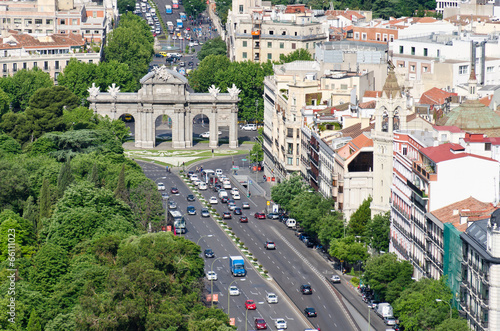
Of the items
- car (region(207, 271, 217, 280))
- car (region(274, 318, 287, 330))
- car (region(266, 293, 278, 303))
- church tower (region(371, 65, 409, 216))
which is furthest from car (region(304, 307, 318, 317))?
church tower (region(371, 65, 409, 216))

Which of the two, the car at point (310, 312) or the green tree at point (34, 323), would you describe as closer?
the green tree at point (34, 323)

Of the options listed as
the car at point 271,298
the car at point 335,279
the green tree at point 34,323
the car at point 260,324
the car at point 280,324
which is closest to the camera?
the green tree at point 34,323

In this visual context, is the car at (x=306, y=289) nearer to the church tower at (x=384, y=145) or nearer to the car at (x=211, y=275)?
the car at (x=211, y=275)

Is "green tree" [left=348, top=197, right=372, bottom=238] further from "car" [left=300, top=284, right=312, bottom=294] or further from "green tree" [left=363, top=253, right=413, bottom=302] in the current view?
"green tree" [left=363, top=253, right=413, bottom=302]

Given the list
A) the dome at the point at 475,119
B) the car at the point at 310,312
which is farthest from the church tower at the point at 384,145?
the car at the point at 310,312

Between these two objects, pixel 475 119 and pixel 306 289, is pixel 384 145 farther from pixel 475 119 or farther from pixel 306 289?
pixel 306 289

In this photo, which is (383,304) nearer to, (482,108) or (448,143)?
(448,143)

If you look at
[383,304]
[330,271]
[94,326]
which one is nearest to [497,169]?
[383,304]
